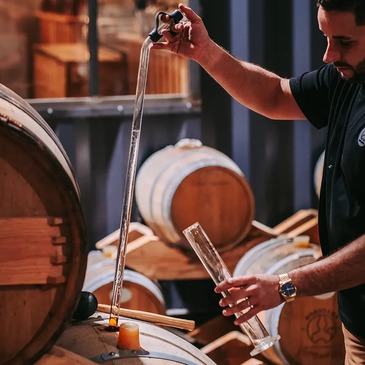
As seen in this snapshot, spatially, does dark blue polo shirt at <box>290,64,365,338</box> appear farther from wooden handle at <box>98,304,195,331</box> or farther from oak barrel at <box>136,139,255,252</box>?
oak barrel at <box>136,139,255,252</box>

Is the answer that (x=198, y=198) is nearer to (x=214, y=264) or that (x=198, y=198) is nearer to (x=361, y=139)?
(x=361, y=139)

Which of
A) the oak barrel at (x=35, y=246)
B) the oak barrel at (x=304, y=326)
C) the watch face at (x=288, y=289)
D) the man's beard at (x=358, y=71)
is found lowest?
the oak barrel at (x=304, y=326)

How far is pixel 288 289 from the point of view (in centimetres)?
253

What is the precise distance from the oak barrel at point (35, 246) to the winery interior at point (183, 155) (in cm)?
256

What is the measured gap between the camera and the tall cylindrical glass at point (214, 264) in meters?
2.53

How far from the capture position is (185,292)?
604cm

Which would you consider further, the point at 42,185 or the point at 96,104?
the point at 96,104

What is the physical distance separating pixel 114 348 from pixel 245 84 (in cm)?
127

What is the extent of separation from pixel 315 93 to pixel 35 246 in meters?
1.43

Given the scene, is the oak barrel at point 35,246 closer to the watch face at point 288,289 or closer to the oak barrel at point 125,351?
the oak barrel at point 125,351

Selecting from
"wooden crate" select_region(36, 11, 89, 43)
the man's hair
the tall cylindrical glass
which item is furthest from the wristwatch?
"wooden crate" select_region(36, 11, 89, 43)

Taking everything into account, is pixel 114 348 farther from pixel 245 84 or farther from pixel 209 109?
pixel 209 109

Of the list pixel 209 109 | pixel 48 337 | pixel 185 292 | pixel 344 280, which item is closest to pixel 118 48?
pixel 209 109

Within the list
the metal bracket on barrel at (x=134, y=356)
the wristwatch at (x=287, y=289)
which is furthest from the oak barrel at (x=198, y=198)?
the metal bracket on barrel at (x=134, y=356)
